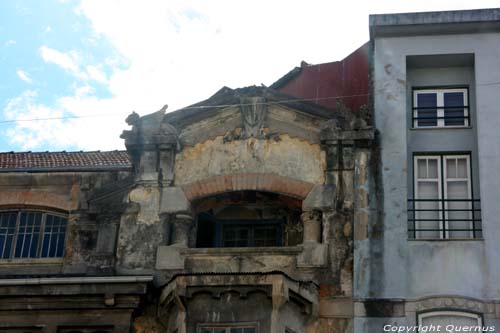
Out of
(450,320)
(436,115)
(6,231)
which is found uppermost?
(436,115)

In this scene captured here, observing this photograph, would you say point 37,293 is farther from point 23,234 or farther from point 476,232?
point 476,232

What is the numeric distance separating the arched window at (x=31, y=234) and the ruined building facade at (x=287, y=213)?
0.13ft

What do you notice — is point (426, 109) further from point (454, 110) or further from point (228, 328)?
point (228, 328)

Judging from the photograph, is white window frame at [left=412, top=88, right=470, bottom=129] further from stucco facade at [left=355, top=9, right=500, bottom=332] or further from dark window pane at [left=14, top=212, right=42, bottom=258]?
dark window pane at [left=14, top=212, right=42, bottom=258]

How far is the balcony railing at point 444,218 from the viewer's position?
23.8m

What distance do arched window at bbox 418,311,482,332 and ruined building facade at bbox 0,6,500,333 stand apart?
1.4 inches

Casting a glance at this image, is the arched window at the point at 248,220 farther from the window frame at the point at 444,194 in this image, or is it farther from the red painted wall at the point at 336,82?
A: the red painted wall at the point at 336,82

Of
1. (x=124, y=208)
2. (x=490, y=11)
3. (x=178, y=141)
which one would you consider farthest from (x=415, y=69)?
(x=124, y=208)

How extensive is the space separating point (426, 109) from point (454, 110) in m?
0.73

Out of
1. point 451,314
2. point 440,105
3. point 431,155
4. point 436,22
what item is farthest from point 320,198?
point 436,22

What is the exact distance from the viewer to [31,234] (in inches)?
1035

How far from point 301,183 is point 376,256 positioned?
9.34ft

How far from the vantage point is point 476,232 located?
933 inches

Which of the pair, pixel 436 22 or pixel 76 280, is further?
pixel 436 22
